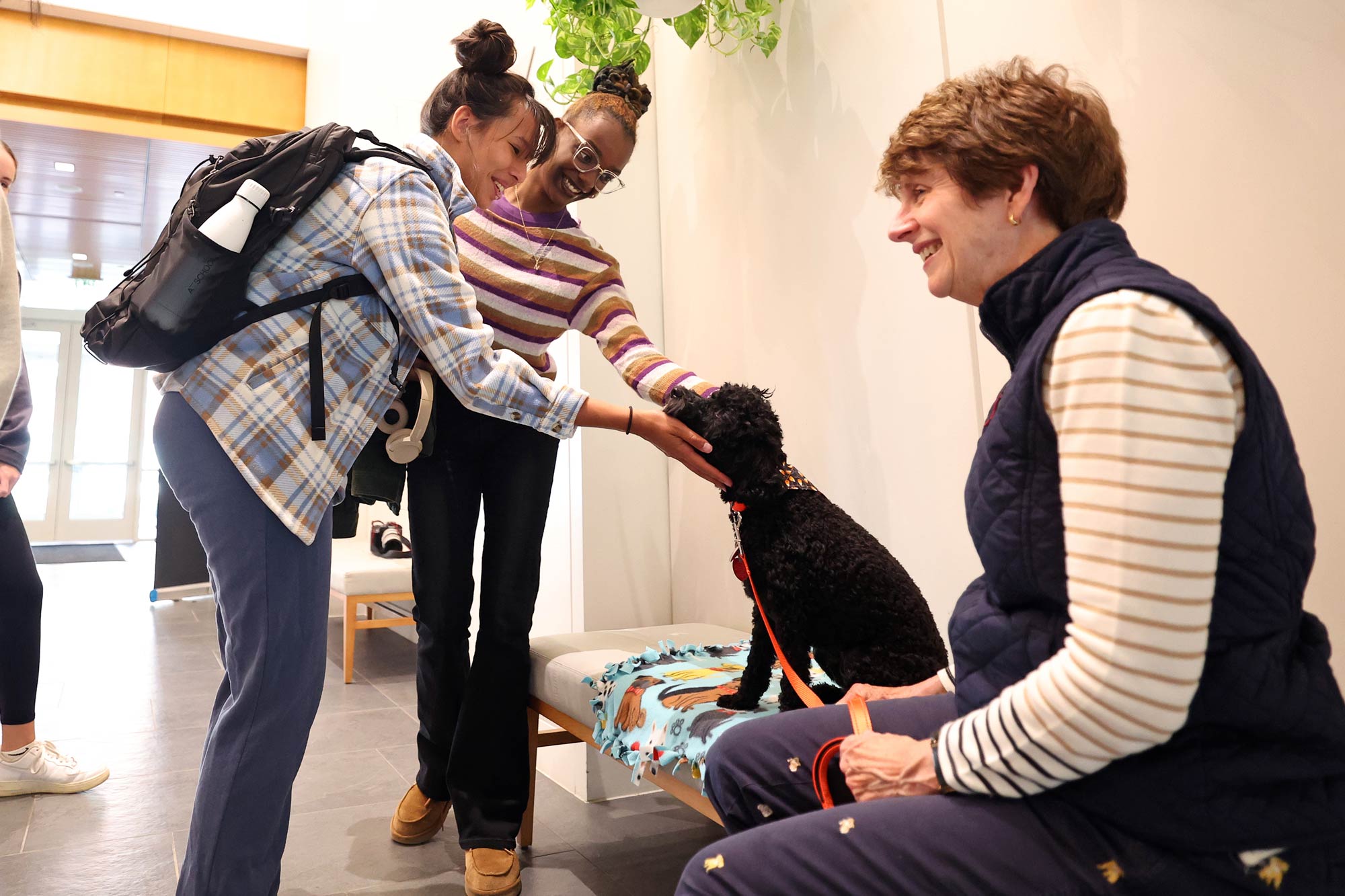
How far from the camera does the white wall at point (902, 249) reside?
1.24 meters

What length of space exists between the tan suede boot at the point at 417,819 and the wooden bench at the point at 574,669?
0.71ft

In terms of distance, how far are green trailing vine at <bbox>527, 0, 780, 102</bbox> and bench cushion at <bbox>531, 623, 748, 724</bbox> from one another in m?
1.61

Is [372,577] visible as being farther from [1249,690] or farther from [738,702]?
[1249,690]

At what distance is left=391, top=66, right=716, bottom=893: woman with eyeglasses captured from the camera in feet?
6.38

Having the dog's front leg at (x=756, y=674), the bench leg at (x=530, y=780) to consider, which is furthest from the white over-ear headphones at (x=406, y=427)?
the bench leg at (x=530, y=780)

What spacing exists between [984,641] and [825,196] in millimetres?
1613

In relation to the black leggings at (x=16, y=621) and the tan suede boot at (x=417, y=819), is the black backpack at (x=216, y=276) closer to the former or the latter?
the tan suede boot at (x=417, y=819)

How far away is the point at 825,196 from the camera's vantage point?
2217 millimetres

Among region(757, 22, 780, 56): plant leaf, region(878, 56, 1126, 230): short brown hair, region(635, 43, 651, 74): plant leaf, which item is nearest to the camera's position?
region(878, 56, 1126, 230): short brown hair

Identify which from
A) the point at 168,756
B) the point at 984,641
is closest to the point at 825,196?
the point at 984,641

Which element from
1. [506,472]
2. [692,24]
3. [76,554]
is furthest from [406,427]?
[76,554]

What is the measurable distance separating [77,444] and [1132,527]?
1549 cm

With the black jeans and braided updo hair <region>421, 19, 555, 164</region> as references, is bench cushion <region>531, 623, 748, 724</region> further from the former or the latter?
braided updo hair <region>421, 19, 555, 164</region>

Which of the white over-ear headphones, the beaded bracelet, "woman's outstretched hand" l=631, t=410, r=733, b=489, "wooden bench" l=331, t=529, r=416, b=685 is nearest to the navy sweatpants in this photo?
the white over-ear headphones
